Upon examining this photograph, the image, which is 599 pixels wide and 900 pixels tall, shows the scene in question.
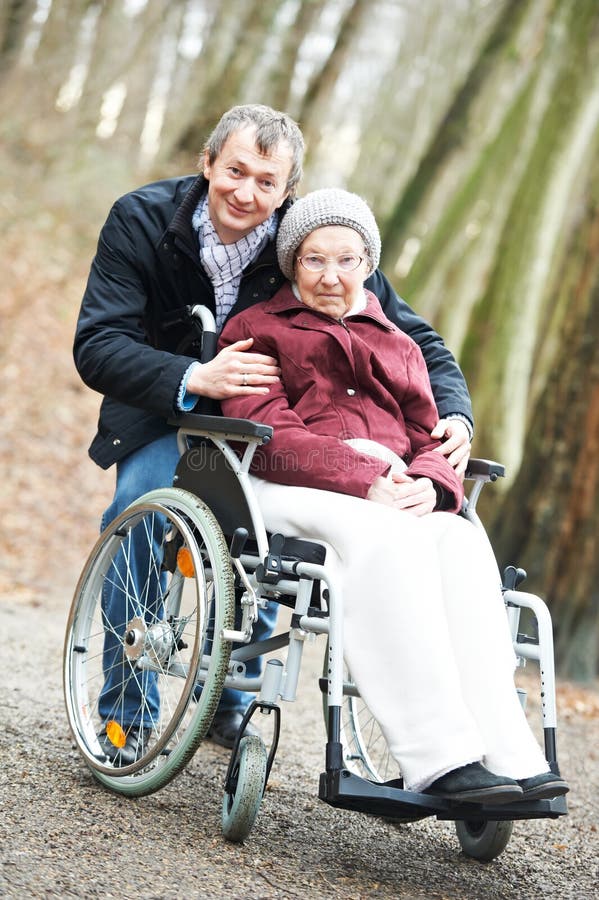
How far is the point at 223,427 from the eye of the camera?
2.84m

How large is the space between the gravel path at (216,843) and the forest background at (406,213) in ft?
9.66

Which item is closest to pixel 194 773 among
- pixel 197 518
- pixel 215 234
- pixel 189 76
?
pixel 197 518

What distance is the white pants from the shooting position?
2.45 metres

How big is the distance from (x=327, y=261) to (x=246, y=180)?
1.23ft

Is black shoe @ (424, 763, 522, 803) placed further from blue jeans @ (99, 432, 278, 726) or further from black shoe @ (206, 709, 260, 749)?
black shoe @ (206, 709, 260, 749)

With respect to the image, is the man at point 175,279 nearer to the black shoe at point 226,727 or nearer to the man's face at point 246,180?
the man's face at point 246,180

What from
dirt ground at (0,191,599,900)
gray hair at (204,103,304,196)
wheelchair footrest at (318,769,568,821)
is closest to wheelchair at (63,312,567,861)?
wheelchair footrest at (318,769,568,821)

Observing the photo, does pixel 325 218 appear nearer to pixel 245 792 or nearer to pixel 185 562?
pixel 185 562

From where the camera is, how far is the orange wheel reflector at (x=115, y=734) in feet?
10.0

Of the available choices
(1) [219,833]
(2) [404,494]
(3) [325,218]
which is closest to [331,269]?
(3) [325,218]

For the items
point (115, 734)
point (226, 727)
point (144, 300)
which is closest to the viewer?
point (115, 734)

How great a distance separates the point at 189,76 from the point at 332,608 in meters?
17.6

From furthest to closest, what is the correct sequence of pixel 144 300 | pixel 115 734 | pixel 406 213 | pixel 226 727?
pixel 406 213, pixel 226 727, pixel 144 300, pixel 115 734

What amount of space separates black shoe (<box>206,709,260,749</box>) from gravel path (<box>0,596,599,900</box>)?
4 cm
